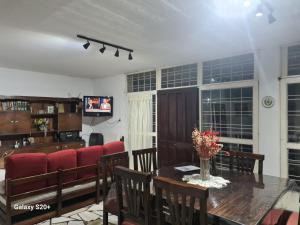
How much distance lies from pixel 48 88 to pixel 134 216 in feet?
16.1

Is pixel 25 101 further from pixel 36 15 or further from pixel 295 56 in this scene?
pixel 295 56

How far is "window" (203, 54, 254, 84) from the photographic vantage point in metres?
3.93

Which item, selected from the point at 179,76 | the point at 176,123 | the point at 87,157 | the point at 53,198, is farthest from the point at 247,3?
the point at 53,198

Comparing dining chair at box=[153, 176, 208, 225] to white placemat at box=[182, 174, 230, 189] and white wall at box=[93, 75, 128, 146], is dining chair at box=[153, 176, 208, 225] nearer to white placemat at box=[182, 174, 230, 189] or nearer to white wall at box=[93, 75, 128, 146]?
white placemat at box=[182, 174, 230, 189]

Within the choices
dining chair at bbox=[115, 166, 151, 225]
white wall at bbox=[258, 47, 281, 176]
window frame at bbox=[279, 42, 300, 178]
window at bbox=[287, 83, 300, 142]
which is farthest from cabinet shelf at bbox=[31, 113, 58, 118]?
window at bbox=[287, 83, 300, 142]

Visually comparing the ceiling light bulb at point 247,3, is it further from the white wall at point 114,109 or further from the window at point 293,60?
the white wall at point 114,109

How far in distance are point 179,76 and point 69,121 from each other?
10.1 feet

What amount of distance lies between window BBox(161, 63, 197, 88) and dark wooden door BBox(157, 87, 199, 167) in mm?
172

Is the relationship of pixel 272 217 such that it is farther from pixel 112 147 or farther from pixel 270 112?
pixel 112 147

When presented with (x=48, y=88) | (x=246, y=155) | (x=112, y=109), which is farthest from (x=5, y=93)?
(x=246, y=155)

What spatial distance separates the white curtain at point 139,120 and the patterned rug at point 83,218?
236 cm

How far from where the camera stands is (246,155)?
114 inches

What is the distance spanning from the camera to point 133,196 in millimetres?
1935

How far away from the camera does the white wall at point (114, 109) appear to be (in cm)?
596
